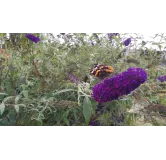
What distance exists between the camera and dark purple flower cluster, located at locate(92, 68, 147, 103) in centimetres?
123

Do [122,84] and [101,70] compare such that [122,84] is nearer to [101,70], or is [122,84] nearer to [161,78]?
[101,70]

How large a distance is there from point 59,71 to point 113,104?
37cm

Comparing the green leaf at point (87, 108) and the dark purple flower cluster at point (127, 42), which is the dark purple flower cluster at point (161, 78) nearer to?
the dark purple flower cluster at point (127, 42)

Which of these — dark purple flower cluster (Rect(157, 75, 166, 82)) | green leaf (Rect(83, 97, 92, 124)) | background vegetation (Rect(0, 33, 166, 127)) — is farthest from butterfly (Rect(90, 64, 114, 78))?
dark purple flower cluster (Rect(157, 75, 166, 82))

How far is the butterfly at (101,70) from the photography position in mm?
1543

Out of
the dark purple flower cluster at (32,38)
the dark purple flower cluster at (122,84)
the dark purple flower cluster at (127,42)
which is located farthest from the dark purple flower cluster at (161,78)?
the dark purple flower cluster at (32,38)

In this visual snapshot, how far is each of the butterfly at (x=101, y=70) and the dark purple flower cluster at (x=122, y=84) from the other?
0.24 m

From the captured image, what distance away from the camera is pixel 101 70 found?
1551 mm

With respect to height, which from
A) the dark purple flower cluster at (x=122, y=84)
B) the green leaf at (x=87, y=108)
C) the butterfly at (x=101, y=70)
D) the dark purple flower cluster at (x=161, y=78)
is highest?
the butterfly at (x=101, y=70)

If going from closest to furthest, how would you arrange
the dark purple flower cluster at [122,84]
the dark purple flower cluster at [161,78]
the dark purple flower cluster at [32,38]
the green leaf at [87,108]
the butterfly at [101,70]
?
the dark purple flower cluster at [122,84], the green leaf at [87,108], the butterfly at [101,70], the dark purple flower cluster at [32,38], the dark purple flower cluster at [161,78]

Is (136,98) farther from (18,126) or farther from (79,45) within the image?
(18,126)

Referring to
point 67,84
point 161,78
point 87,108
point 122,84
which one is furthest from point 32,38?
point 161,78

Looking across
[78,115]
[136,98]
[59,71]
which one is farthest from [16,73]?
[136,98]

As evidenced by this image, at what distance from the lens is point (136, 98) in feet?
5.24
